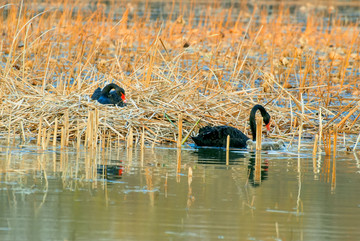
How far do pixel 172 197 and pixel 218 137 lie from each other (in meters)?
3.44

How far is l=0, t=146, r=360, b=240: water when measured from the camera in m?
4.82

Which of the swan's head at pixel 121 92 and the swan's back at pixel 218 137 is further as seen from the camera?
the swan's head at pixel 121 92

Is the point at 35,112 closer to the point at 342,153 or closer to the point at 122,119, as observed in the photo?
the point at 122,119

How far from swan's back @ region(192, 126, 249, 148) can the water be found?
2.52 feet

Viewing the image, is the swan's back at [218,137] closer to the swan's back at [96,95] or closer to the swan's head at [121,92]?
the swan's head at [121,92]

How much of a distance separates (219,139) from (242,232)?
14.4 feet

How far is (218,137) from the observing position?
9203mm

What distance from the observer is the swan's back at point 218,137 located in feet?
30.0

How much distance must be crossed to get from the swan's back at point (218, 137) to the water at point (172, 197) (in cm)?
77

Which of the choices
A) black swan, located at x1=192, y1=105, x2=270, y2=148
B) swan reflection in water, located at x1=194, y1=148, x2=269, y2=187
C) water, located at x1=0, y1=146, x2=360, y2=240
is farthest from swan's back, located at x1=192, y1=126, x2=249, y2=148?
water, located at x1=0, y1=146, x2=360, y2=240

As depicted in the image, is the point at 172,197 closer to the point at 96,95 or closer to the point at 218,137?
the point at 218,137

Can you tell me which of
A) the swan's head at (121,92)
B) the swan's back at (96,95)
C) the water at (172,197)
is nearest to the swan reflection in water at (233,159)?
the water at (172,197)

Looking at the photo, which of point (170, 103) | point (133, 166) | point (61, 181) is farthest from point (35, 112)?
point (61, 181)

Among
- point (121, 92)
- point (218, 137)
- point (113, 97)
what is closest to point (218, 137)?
point (218, 137)
